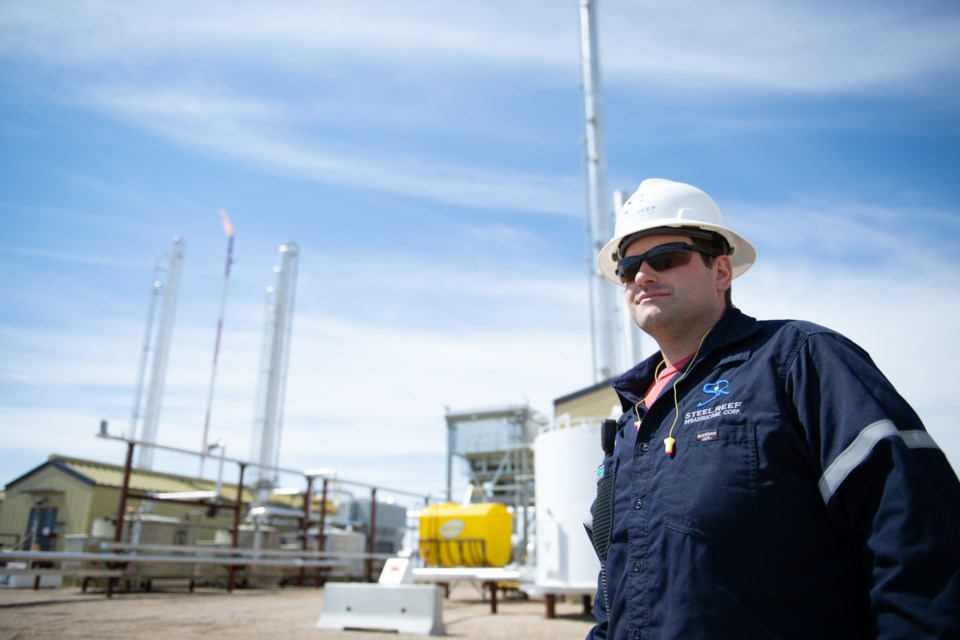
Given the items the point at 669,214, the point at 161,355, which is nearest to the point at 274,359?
the point at 161,355

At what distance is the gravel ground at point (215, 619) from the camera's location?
765 cm

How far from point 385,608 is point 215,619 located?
237 cm

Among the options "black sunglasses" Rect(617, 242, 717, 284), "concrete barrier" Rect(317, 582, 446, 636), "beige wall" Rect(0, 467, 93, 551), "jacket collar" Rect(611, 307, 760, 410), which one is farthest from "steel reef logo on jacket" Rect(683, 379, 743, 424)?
"beige wall" Rect(0, 467, 93, 551)

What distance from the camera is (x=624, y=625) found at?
1.92 m

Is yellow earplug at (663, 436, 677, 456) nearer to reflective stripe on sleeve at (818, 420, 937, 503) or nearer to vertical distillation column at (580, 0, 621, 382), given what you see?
reflective stripe on sleeve at (818, 420, 937, 503)

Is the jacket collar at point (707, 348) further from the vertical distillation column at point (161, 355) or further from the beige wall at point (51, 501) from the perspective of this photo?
the vertical distillation column at point (161, 355)

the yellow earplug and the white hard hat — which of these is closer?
the yellow earplug

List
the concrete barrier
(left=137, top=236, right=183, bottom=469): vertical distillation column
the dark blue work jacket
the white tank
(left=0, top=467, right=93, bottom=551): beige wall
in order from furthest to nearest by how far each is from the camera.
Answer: (left=137, top=236, right=183, bottom=469): vertical distillation column → (left=0, top=467, right=93, bottom=551): beige wall → the white tank → the concrete barrier → the dark blue work jacket

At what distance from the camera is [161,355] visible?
Answer: 35.1m

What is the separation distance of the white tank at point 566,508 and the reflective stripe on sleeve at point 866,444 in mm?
9959

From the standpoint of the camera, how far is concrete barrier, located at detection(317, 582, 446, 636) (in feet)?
29.7

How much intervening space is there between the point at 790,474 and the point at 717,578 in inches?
12.5

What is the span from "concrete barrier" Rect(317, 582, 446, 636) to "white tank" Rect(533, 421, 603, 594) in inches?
111

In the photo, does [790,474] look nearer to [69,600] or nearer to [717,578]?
[717,578]
